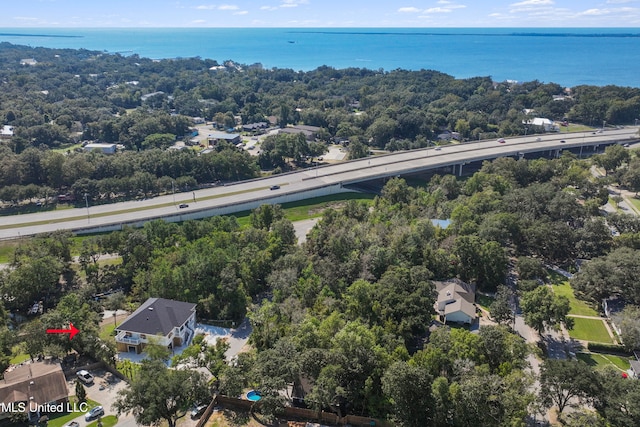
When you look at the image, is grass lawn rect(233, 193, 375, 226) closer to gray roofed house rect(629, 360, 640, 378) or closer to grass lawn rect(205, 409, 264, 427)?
grass lawn rect(205, 409, 264, 427)

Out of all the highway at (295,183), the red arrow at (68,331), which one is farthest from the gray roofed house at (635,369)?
the highway at (295,183)

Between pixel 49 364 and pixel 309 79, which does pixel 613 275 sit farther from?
A: pixel 309 79

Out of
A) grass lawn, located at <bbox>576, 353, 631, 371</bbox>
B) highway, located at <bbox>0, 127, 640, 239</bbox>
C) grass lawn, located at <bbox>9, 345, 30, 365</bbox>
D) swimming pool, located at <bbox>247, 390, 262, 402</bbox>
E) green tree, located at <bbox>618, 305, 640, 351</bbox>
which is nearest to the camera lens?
swimming pool, located at <bbox>247, 390, 262, 402</bbox>

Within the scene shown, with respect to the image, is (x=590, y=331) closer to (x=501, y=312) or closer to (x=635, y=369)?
(x=635, y=369)

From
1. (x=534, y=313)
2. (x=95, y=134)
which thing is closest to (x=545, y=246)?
(x=534, y=313)

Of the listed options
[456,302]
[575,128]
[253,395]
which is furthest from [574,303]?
[575,128]

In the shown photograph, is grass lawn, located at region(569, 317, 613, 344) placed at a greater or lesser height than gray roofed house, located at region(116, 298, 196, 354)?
lesser

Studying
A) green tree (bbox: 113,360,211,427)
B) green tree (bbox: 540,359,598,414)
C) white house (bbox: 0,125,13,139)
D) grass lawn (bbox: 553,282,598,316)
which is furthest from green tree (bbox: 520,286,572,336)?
white house (bbox: 0,125,13,139)
